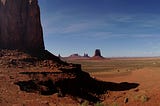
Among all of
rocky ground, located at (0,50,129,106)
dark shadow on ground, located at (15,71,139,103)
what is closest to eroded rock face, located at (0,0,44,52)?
rocky ground, located at (0,50,129,106)

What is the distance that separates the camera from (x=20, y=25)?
122 feet

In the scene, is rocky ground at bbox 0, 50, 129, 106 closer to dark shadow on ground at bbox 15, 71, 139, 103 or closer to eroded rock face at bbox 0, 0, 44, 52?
dark shadow on ground at bbox 15, 71, 139, 103

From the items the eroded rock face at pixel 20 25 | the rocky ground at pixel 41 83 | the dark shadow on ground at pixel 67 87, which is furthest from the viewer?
the eroded rock face at pixel 20 25

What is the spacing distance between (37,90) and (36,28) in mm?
12352

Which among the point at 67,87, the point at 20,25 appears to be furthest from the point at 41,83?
the point at 20,25

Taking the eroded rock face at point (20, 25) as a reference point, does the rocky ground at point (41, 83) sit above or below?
below

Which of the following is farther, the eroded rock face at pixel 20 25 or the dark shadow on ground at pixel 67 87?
the eroded rock face at pixel 20 25

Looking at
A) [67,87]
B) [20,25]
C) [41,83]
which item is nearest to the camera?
[41,83]

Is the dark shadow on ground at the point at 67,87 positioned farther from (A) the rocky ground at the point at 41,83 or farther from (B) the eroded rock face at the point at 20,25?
(B) the eroded rock face at the point at 20,25

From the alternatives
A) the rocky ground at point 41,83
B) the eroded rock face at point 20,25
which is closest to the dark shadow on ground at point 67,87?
the rocky ground at point 41,83

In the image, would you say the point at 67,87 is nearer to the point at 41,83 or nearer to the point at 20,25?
the point at 41,83

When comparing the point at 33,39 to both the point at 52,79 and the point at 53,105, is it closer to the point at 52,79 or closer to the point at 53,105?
the point at 52,79

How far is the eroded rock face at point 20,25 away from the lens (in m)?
36.5

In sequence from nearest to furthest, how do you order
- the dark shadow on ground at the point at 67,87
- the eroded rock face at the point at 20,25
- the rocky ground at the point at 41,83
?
the rocky ground at the point at 41,83 → the dark shadow on ground at the point at 67,87 → the eroded rock face at the point at 20,25
